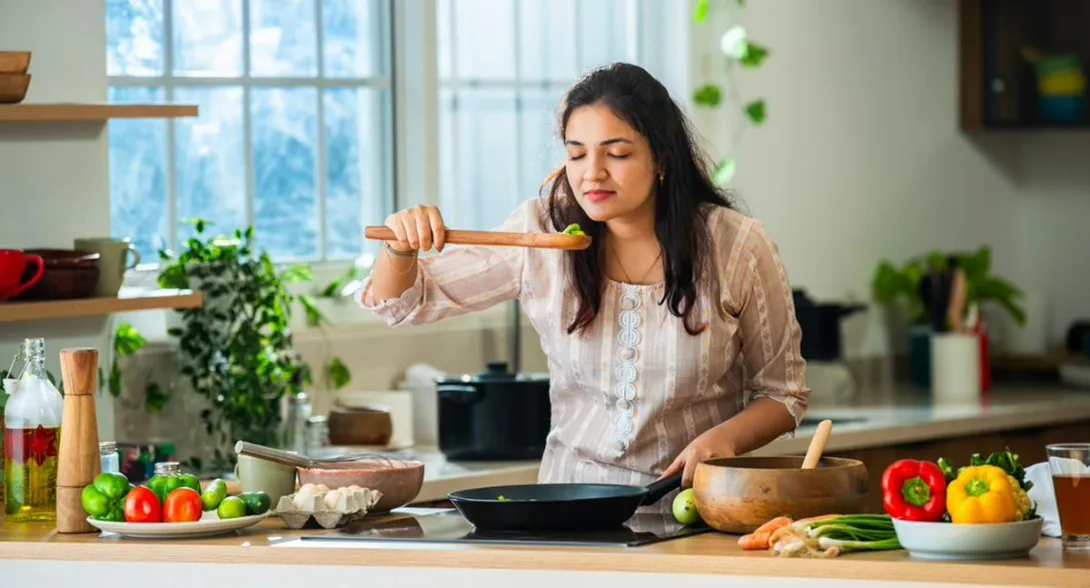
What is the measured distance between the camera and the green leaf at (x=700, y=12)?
5082 mm

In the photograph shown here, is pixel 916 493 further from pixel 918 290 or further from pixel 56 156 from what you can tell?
pixel 918 290

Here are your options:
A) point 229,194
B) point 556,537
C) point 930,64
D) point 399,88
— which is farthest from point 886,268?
point 556,537

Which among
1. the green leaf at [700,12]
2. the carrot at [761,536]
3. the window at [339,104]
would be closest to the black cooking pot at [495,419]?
the window at [339,104]

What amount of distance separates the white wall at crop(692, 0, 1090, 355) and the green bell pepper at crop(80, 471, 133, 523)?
118 inches

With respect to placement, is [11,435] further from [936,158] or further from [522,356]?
[936,158]

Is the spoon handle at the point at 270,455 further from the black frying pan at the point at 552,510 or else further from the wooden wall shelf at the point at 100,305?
the wooden wall shelf at the point at 100,305

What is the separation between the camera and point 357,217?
4.61 meters

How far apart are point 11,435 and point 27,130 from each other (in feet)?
3.61

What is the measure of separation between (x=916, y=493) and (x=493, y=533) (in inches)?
22.7

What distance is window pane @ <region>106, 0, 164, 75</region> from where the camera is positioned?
4066mm

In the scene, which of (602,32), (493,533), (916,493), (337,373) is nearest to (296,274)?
(337,373)

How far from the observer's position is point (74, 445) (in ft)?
8.20

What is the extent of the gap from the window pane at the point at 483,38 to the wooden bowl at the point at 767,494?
8.20 feet

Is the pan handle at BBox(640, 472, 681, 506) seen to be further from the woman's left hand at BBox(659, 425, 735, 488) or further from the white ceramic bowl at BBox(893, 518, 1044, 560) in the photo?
the white ceramic bowl at BBox(893, 518, 1044, 560)
